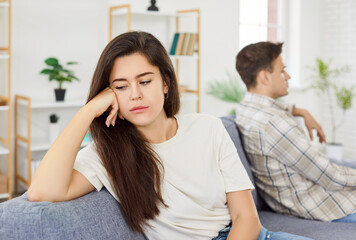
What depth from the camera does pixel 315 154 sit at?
83.2 inches

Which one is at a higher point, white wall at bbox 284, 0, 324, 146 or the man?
white wall at bbox 284, 0, 324, 146

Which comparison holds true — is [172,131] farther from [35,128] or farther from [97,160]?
[35,128]

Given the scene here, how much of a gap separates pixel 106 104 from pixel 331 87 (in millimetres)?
5143

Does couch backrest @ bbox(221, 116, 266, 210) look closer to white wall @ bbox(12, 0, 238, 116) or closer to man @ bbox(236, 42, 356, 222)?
man @ bbox(236, 42, 356, 222)

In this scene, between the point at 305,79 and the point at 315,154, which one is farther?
the point at 305,79

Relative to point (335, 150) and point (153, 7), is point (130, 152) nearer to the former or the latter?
point (153, 7)

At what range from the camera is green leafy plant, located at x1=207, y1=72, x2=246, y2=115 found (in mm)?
4863

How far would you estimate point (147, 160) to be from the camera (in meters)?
1.41

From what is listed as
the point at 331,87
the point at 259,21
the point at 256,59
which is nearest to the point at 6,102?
the point at 256,59

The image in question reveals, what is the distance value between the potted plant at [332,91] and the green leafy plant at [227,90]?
1.16m

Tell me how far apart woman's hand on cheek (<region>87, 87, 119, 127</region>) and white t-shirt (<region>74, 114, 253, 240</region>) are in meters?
0.11

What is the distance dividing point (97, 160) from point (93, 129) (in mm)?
119

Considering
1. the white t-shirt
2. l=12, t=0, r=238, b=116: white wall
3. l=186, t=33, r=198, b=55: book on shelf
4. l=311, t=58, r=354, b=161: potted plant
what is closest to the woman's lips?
the white t-shirt

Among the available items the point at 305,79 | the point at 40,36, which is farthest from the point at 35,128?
the point at 305,79
